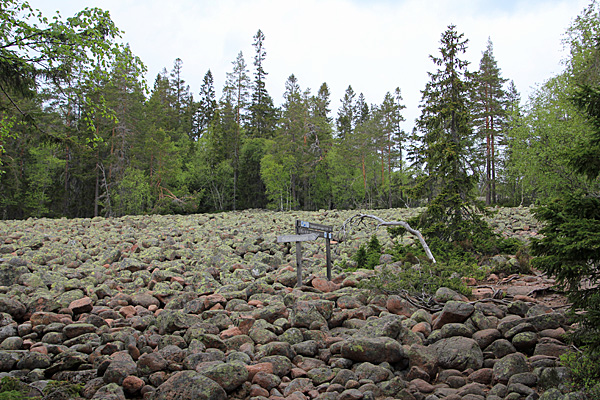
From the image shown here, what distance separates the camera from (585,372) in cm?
444

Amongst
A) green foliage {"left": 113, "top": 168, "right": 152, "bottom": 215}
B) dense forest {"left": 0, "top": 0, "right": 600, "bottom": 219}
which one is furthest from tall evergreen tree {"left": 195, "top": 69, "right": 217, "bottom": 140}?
green foliage {"left": 113, "top": 168, "right": 152, "bottom": 215}

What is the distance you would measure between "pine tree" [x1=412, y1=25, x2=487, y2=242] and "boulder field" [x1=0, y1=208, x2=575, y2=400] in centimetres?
363

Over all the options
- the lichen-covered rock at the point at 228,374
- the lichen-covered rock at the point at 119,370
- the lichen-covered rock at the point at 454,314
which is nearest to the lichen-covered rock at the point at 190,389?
the lichen-covered rock at the point at 228,374

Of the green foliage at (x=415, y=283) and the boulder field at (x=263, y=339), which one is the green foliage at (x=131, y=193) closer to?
the boulder field at (x=263, y=339)

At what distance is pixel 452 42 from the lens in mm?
13414

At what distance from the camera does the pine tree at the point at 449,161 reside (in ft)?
41.8

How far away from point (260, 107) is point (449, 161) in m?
45.5

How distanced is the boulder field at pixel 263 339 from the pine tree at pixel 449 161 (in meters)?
3.63

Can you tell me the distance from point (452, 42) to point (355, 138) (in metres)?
30.9

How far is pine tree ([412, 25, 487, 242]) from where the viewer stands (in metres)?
12.8

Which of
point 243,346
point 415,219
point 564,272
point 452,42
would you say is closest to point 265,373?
point 243,346

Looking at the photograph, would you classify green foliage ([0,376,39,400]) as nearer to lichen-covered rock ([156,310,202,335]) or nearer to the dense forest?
lichen-covered rock ([156,310,202,335])

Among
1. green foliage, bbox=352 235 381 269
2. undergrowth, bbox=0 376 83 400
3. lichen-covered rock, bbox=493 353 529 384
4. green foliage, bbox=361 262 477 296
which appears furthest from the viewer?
green foliage, bbox=352 235 381 269

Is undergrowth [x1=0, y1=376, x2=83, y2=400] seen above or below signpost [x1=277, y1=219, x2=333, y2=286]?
below
